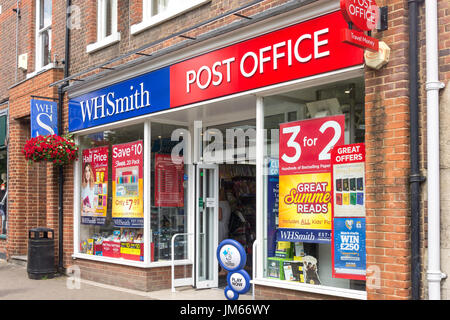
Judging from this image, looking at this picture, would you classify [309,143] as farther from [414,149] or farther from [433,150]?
[433,150]

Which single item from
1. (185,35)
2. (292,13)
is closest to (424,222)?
(292,13)

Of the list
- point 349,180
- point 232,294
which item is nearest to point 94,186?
point 232,294

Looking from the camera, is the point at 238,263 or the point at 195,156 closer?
the point at 238,263

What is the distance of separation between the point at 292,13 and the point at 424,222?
9.66 feet

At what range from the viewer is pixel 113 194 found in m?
9.97

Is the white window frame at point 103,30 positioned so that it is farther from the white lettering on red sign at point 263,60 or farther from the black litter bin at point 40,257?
the black litter bin at point 40,257

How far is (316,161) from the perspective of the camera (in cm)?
639

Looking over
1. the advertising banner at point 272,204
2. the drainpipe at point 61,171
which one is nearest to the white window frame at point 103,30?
the drainpipe at point 61,171

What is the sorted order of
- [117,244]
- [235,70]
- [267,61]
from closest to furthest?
[267,61] < [235,70] < [117,244]

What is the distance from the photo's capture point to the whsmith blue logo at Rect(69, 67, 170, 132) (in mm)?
8711

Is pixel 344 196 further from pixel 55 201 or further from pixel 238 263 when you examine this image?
pixel 55 201

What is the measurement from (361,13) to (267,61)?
70.3 inches

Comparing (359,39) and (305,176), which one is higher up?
(359,39)

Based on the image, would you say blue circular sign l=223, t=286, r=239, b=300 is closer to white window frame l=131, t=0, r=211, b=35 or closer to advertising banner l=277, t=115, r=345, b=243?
advertising banner l=277, t=115, r=345, b=243
